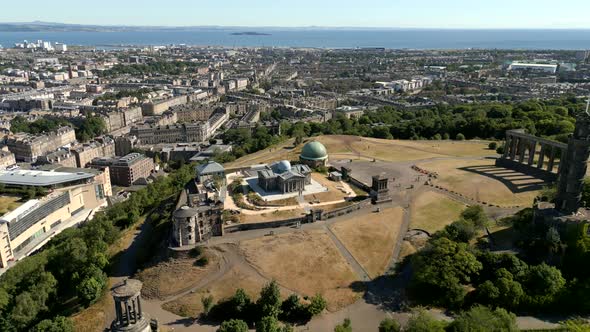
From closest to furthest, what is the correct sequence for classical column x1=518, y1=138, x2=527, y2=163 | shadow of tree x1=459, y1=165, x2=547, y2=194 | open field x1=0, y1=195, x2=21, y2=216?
shadow of tree x1=459, y1=165, x2=547, y2=194 < open field x1=0, y1=195, x2=21, y2=216 < classical column x1=518, y1=138, x2=527, y2=163

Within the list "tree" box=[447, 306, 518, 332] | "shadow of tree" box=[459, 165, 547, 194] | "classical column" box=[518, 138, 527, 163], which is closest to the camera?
"tree" box=[447, 306, 518, 332]

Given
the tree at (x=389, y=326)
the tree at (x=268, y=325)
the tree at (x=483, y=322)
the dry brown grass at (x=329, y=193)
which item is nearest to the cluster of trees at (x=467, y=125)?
the dry brown grass at (x=329, y=193)

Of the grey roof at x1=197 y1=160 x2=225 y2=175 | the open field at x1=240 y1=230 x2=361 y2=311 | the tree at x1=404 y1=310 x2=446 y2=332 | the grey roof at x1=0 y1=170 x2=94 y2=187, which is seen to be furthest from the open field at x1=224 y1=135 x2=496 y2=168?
the tree at x1=404 y1=310 x2=446 y2=332

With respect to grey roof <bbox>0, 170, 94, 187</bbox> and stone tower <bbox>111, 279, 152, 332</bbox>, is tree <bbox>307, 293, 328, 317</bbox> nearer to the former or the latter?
stone tower <bbox>111, 279, 152, 332</bbox>

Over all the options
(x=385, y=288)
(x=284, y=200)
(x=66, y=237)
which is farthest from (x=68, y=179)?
(x=385, y=288)

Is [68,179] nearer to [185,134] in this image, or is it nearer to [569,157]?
[185,134]

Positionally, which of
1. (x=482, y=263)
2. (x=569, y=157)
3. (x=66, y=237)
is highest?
(x=569, y=157)

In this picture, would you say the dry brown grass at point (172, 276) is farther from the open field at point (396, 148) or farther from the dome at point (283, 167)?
the open field at point (396, 148)

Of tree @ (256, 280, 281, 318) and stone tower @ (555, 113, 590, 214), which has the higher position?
stone tower @ (555, 113, 590, 214)
